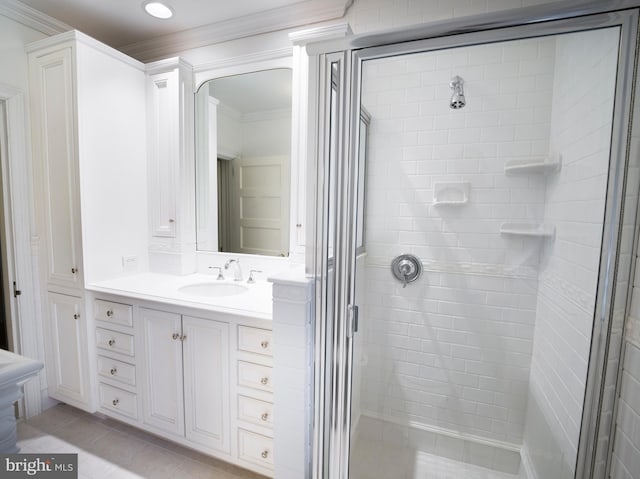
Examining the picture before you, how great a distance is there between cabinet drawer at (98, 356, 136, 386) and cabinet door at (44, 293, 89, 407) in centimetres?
12

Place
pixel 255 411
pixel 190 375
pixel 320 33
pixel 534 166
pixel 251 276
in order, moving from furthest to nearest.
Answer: pixel 251 276 < pixel 320 33 < pixel 190 375 < pixel 255 411 < pixel 534 166

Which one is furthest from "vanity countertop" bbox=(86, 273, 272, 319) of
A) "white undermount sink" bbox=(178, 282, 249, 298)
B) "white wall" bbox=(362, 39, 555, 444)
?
"white wall" bbox=(362, 39, 555, 444)

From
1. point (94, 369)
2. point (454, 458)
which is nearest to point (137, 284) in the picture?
point (94, 369)

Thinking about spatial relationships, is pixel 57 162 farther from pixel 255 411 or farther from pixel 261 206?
pixel 255 411

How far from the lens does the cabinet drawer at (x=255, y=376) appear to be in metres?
1.42

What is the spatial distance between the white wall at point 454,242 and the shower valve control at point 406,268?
0.04 meters

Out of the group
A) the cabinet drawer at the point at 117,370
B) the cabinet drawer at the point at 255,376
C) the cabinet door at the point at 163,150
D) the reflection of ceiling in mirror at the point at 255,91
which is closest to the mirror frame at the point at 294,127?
the reflection of ceiling in mirror at the point at 255,91

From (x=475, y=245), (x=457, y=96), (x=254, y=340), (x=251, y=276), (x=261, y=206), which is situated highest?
(x=457, y=96)

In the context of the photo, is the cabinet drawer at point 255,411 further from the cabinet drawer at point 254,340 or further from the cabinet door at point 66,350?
the cabinet door at point 66,350

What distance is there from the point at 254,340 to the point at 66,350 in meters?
1.39

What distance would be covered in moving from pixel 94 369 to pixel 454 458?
2065mm

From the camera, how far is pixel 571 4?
86 centimetres

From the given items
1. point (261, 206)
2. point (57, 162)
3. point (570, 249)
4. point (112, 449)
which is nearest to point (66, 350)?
point (112, 449)

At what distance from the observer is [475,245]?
1388 mm
